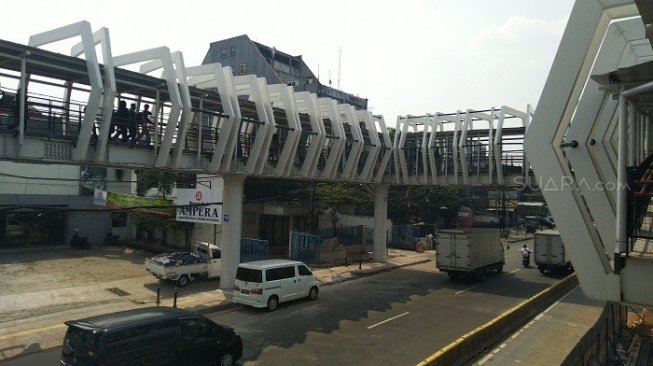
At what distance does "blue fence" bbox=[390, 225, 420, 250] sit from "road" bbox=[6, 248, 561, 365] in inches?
560

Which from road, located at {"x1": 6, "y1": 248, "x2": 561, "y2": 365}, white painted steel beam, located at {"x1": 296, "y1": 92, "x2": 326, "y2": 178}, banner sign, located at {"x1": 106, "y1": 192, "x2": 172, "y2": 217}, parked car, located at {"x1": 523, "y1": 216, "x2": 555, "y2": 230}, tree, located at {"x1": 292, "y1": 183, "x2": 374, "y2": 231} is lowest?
road, located at {"x1": 6, "y1": 248, "x2": 561, "y2": 365}

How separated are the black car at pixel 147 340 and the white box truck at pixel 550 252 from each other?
21.4m

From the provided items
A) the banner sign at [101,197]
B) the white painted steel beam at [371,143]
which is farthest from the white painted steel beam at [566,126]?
→ the banner sign at [101,197]

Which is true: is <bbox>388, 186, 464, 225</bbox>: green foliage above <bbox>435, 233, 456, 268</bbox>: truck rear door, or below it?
above

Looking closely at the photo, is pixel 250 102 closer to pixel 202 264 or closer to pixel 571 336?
pixel 202 264

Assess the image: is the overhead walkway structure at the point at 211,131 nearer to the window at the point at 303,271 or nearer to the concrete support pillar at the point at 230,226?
the concrete support pillar at the point at 230,226

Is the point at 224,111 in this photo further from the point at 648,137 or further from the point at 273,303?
the point at 648,137

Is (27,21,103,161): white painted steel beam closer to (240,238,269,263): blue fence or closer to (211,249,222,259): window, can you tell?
(211,249,222,259): window

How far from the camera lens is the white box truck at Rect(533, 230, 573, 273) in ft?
83.5

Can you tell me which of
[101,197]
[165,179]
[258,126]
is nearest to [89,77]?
[258,126]

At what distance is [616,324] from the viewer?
17984 mm

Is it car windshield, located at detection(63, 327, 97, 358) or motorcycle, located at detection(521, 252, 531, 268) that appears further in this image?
motorcycle, located at detection(521, 252, 531, 268)

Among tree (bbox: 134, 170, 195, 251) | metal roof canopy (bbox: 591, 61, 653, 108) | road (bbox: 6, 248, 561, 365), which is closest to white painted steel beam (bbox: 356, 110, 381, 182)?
road (bbox: 6, 248, 561, 365)

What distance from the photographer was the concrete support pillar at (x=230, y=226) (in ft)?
64.6
